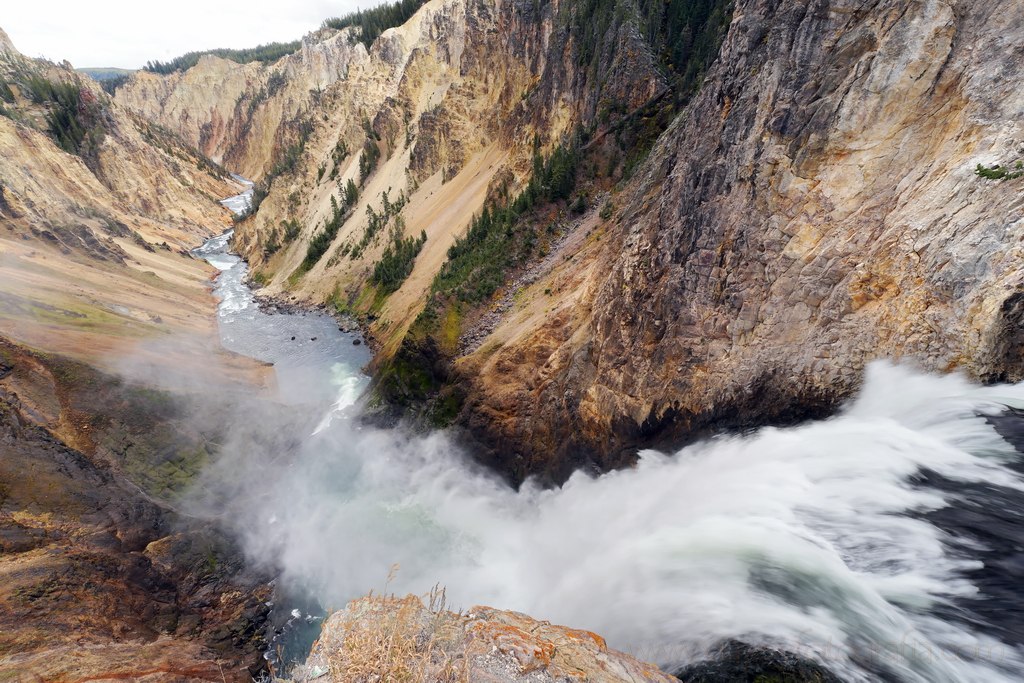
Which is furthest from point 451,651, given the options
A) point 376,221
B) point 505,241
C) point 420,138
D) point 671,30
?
point 420,138

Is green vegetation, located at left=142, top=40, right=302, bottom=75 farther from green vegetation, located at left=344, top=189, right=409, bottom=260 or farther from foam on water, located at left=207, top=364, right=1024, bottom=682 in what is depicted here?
foam on water, located at left=207, top=364, right=1024, bottom=682

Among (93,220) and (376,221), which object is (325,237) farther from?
(93,220)

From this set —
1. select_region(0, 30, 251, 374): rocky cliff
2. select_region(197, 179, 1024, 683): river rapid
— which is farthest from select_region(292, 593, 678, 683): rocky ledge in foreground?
select_region(0, 30, 251, 374): rocky cliff

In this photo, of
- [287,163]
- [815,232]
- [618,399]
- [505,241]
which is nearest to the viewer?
[815,232]

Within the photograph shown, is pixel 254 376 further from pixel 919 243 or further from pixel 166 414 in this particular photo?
pixel 919 243

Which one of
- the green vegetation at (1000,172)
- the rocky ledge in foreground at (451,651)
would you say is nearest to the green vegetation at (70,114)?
the rocky ledge in foreground at (451,651)

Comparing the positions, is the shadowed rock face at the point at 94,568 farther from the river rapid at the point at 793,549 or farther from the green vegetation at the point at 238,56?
the green vegetation at the point at 238,56

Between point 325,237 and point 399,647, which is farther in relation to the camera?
point 325,237
